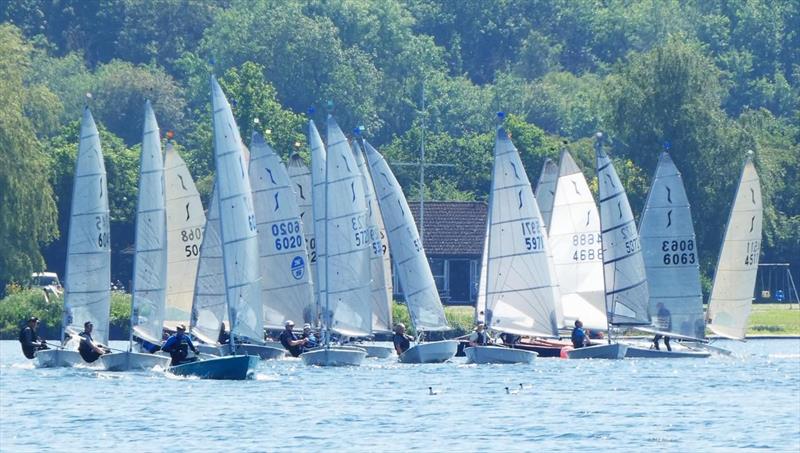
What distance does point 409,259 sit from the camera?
65.2m

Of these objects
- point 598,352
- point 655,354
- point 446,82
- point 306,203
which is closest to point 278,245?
point 306,203

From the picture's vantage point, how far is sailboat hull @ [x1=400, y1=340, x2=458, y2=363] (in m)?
62.3

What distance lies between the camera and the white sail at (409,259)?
64.8 m

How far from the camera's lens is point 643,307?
66.2 m

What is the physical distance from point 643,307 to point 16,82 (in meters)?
27.7

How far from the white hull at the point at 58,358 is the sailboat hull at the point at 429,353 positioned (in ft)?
29.0

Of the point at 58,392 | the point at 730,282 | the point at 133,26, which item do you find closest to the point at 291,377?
the point at 58,392

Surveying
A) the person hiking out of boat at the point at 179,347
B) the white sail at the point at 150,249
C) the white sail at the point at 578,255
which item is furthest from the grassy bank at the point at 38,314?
the person hiking out of boat at the point at 179,347

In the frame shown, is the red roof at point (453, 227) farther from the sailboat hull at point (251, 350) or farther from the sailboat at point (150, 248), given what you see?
the sailboat at point (150, 248)

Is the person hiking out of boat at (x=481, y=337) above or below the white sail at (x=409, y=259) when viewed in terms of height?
below

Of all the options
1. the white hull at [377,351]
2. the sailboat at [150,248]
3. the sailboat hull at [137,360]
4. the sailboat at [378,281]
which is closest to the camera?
the sailboat hull at [137,360]

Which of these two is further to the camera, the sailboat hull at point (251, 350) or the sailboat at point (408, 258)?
the sailboat at point (408, 258)

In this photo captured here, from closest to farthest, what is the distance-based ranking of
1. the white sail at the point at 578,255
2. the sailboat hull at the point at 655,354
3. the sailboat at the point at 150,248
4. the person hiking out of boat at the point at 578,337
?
the sailboat at the point at 150,248 → the person hiking out of boat at the point at 578,337 → the sailboat hull at the point at 655,354 → the white sail at the point at 578,255

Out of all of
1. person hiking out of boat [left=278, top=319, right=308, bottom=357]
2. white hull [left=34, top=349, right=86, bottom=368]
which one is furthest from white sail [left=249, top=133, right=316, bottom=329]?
white hull [left=34, top=349, right=86, bottom=368]
